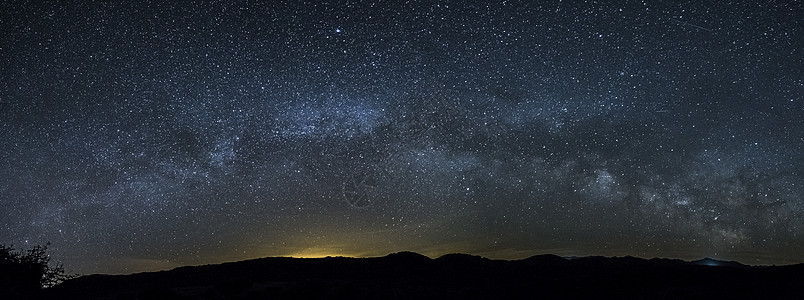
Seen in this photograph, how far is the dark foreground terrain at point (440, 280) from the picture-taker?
50.5 ft

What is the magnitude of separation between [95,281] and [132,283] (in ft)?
7.98

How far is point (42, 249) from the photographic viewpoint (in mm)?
23547

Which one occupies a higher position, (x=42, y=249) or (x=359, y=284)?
(x=42, y=249)

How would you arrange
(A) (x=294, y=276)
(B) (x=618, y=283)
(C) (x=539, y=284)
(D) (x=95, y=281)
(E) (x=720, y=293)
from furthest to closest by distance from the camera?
1. (D) (x=95, y=281)
2. (A) (x=294, y=276)
3. (C) (x=539, y=284)
4. (B) (x=618, y=283)
5. (E) (x=720, y=293)

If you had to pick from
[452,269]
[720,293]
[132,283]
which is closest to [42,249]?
[132,283]

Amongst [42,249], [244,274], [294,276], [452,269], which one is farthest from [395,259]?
[42,249]

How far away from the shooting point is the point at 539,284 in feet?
57.3

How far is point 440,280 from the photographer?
19.7 meters

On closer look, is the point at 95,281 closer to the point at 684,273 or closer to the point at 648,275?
the point at 648,275

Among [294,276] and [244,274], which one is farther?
[244,274]

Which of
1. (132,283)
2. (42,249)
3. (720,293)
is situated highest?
(42,249)

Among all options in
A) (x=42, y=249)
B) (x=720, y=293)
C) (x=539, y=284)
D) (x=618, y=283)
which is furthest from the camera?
(x=42, y=249)

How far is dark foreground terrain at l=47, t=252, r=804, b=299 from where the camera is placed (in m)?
A: 15.4

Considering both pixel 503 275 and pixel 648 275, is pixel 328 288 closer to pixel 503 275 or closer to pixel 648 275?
pixel 503 275
